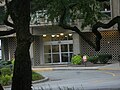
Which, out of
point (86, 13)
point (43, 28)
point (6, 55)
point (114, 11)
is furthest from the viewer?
point (6, 55)

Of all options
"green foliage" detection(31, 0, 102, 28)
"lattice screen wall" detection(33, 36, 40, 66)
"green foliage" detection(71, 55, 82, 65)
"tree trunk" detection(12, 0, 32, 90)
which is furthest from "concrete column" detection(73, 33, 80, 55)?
"tree trunk" detection(12, 0, 32, 90)

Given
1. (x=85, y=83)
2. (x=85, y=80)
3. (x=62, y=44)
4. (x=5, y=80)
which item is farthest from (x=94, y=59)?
(x=5, y=80)

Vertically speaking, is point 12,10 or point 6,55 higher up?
point 12,10

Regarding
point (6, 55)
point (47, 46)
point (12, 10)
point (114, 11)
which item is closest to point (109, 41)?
point (114, 11)

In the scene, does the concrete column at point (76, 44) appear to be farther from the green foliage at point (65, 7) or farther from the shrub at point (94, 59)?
the green foliage at point (65, 7)

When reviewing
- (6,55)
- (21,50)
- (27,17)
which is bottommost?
(6,55)

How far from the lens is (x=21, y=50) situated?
409 inches

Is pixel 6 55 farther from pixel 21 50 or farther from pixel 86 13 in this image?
pixel 21 50

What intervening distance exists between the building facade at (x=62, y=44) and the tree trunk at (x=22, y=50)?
112 ft

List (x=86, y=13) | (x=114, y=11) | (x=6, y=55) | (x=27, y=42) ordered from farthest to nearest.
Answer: (x=6, y=55)
(x=114, y=11)
(x=86, y=13)
(x=27, y=42)

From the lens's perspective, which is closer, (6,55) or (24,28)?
(24,28)

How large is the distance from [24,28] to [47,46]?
38.5 m

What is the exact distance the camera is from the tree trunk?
407 inches

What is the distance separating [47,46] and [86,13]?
33.0 meters
